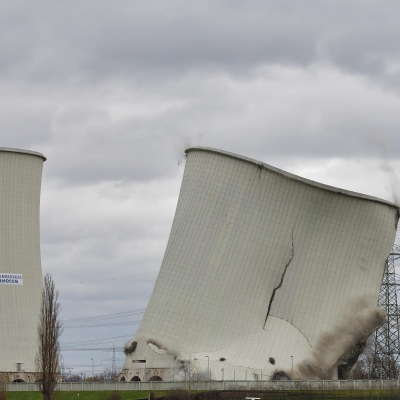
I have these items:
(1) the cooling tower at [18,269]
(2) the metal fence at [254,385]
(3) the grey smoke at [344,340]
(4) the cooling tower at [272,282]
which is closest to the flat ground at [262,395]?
(2) the metal fence at [254,385]

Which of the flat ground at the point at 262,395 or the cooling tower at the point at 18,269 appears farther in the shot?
the cooling tower at the point at 18,269

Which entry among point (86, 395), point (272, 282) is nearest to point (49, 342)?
point (86, 395)

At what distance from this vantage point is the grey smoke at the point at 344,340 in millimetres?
38688

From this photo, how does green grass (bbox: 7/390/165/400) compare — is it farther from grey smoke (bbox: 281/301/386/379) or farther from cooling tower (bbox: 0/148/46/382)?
grey smoke (bbox: 281/301/386/379)

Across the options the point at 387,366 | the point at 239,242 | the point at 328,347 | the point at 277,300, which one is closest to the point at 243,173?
the point at 239,242

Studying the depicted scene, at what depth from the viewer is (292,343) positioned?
39.0 metres

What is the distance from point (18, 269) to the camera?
4222cm

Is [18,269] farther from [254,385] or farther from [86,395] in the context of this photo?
[254,385]

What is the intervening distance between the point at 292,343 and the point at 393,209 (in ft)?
24.7

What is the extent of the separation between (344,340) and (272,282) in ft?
13.4

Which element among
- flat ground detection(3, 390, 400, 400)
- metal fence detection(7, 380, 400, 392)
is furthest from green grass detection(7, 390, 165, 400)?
metal fence detection(7, 380, 400, 392)

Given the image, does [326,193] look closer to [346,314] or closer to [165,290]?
[346,314]

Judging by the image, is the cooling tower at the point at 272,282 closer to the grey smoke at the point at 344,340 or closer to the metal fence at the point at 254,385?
the grey smoke at the point at 344,340

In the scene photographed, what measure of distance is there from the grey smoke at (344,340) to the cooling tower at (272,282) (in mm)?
44
